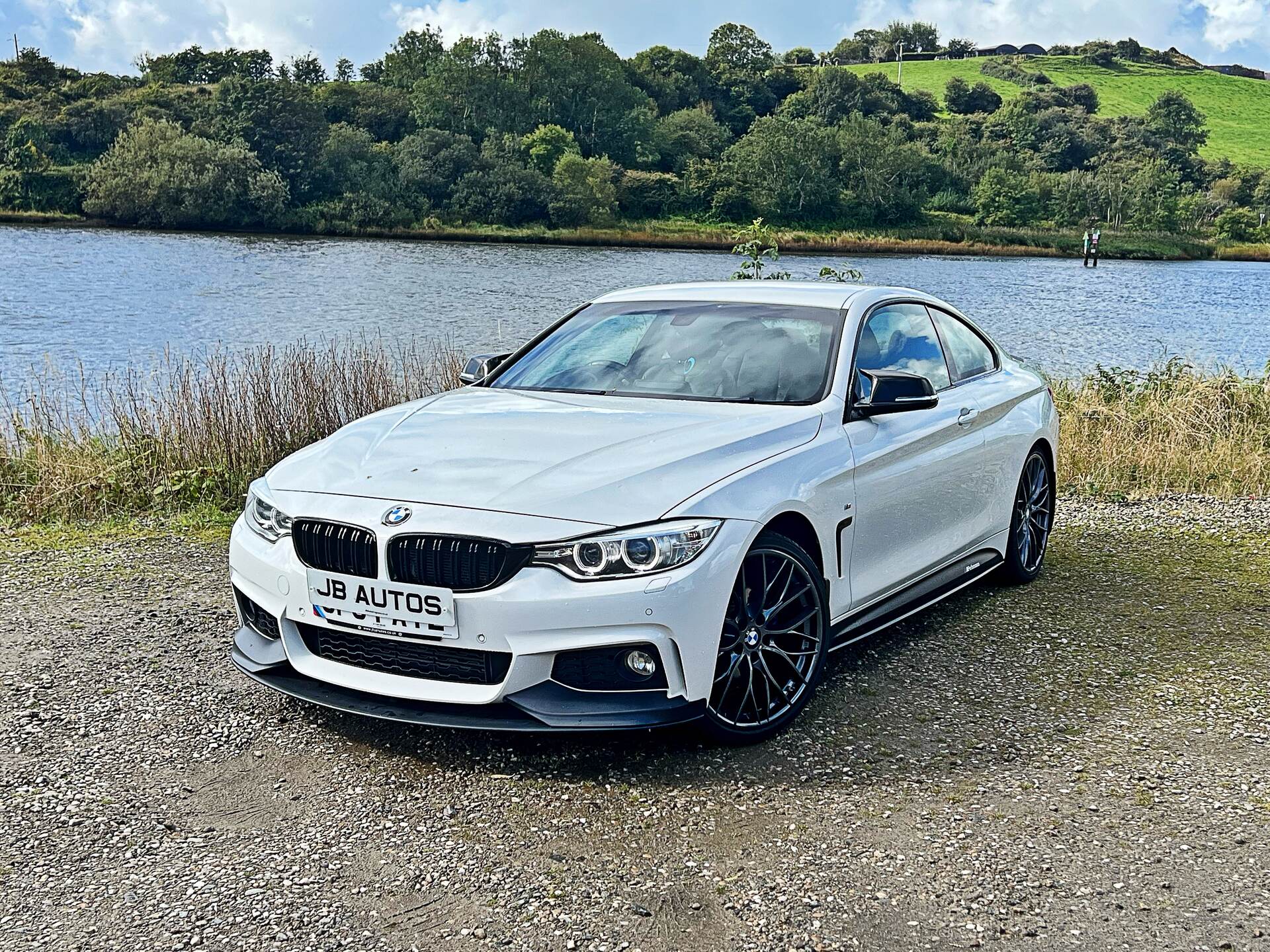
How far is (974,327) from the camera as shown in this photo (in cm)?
647

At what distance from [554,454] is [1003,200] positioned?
97.0 metres

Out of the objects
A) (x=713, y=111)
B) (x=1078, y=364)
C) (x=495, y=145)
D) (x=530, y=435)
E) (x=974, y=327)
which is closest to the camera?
(x=530, y=435)

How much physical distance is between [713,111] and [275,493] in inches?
4986

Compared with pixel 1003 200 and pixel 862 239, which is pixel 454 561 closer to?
pixel 862 239

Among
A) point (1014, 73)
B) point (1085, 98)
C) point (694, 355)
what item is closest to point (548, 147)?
point (1085, 98)

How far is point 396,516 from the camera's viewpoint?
3.88 meters

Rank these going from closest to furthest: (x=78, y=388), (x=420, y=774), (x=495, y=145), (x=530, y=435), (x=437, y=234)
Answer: (x=420, y=774), (x=530, y=435), (x=78, y=388), (x=437, y=234), (x=495, y=145)

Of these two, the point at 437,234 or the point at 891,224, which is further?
the point at 891,224

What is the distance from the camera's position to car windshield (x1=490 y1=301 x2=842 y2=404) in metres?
5.01

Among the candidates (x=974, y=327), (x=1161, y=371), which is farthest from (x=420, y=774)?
(x=1161, y=371)

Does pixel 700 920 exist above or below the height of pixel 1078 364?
above

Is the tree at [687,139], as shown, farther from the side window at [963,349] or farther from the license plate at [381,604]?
the license plate at [381,604]

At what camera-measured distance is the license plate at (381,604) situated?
12.5ft

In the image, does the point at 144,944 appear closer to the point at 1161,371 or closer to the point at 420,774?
the point at 420,774
